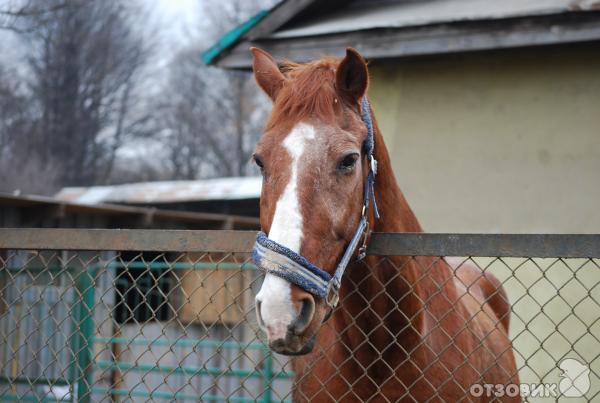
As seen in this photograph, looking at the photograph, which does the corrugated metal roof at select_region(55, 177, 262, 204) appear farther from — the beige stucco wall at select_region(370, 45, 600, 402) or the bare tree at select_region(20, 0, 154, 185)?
the bare tree at select_region(20, 0, 154, 185)

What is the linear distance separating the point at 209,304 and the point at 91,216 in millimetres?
4985

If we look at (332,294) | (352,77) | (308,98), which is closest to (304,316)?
(332,294)

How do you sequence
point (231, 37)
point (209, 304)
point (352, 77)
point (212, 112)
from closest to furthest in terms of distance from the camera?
point (352, 77)
point (209, 304)
point (231, 37)
point (212, 112)

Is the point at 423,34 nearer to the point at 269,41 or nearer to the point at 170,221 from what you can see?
the point at 269,41

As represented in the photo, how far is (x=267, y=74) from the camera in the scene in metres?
2.81

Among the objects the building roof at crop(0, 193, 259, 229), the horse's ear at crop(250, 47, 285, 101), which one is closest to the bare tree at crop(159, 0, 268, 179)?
the building roof at crop(0, 193, 259, 229)

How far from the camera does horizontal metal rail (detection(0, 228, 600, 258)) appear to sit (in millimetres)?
1991

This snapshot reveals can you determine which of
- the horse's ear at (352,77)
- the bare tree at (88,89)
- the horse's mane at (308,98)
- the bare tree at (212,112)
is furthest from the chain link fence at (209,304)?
the bare tree at (88,89)

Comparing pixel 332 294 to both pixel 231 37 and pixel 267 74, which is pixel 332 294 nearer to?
pixel 267 74

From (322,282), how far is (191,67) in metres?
28.7

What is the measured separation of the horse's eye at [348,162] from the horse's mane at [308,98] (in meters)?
0.17

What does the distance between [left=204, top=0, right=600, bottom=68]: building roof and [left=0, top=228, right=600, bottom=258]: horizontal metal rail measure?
10.6ft

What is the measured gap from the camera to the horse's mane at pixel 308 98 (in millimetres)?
2375

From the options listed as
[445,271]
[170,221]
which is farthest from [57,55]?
[445,271]
